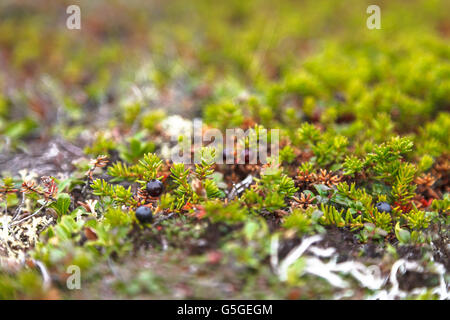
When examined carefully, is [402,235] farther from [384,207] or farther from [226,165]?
[226,165]

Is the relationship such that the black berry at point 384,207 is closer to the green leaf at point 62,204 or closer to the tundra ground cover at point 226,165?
the tundra ground cover at point 226,165

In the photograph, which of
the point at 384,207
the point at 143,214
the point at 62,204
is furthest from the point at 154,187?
the point at 384,207

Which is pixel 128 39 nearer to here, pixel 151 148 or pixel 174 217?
pixel 151 148

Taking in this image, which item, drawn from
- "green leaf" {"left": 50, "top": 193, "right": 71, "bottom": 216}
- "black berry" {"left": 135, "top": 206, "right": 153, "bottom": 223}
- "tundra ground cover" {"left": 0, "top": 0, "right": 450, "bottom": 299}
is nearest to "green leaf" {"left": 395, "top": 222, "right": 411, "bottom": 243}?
"tundra ground cover" {"left": 0, "top": 0, "right": 450, "bottom": 299}

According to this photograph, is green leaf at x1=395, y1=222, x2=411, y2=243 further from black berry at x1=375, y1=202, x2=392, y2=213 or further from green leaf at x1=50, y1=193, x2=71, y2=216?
green leaf at x1=50, y1=193, x2=71, y2=216

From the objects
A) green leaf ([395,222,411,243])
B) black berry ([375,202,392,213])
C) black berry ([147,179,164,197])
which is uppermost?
black berry ([147,179,164,197])

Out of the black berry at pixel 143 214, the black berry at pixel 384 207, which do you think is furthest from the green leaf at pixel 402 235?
the black berry at pixel 143 214
